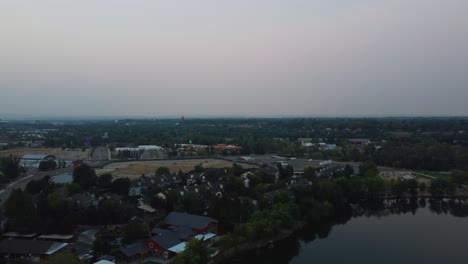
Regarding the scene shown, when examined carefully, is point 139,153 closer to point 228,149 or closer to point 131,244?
point 228,149

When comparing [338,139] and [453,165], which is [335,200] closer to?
[453,165]

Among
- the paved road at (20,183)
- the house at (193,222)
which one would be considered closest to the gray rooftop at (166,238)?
A: the house at (193,222)

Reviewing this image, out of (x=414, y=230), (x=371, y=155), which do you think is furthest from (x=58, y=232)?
Result: (x=371, y=155)

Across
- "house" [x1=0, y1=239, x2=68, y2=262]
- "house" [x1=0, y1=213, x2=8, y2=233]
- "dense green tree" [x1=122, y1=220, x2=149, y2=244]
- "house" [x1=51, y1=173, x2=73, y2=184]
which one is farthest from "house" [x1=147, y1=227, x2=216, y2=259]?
"house" [x1=51, y1=173, x2=73, y2=184]

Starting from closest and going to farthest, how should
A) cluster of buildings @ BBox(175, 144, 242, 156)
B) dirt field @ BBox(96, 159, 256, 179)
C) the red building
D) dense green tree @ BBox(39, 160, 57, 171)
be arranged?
the red building → dirt field @ BBox(96, 159, 256, 179) → dense green tree @ BBox(39, 160, 57, 171) → cluster of buildings @ BBox(175, 144, 242, 156)

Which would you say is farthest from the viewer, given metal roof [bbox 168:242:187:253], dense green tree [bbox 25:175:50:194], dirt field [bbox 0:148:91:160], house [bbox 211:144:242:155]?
house [bbox 211:144:242:155]

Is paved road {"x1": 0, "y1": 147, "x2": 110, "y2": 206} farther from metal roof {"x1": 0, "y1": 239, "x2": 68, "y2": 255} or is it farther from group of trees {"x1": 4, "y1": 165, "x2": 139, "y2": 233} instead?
metal roof {"x1": 0, "y1": 239, "x2": 68, "y2": 255}
